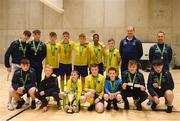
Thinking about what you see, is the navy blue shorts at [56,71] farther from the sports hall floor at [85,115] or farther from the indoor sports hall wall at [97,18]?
the indoor sports hall wall at [97,18]

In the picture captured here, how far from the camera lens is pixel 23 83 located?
5.56 meters

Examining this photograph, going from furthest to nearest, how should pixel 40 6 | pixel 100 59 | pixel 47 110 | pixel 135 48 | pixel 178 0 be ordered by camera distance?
pixel 40 6, pixel 178 0, pixel 100 59, pixel 135 48, pixel 47 110

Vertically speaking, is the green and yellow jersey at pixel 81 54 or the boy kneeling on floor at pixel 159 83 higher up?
the green and yellow jersey at pixel 81 54

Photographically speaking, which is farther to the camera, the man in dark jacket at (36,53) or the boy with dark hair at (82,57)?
the boy with dark hair at (82,57)

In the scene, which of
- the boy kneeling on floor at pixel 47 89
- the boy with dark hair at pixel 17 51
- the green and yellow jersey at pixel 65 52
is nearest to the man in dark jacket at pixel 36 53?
the boy with dark hair at pixel 17 51

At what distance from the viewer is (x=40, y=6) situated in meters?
15.0

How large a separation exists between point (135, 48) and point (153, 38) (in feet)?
27.2

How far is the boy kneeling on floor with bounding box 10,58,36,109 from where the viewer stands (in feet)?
17.9

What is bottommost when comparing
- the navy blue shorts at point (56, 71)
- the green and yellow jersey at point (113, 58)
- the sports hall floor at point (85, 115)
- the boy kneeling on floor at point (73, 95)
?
the sports hall floor at point (85, 115)

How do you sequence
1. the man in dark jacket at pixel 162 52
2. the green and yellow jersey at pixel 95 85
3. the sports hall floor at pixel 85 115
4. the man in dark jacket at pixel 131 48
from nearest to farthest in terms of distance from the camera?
1. the sports hall floor at pixel 85 115
2. the green and yellow jersey at pixel 95 85
3. the man in dark jacket at pixel 162 52
4. the man in dark jacket at pixel 131 48

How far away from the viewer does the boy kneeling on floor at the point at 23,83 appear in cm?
546

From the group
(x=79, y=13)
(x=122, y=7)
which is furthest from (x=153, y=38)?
(x=79, y=13)

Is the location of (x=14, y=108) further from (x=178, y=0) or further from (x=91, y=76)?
(x=178, y=0)

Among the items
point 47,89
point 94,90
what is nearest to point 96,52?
point 94,90
